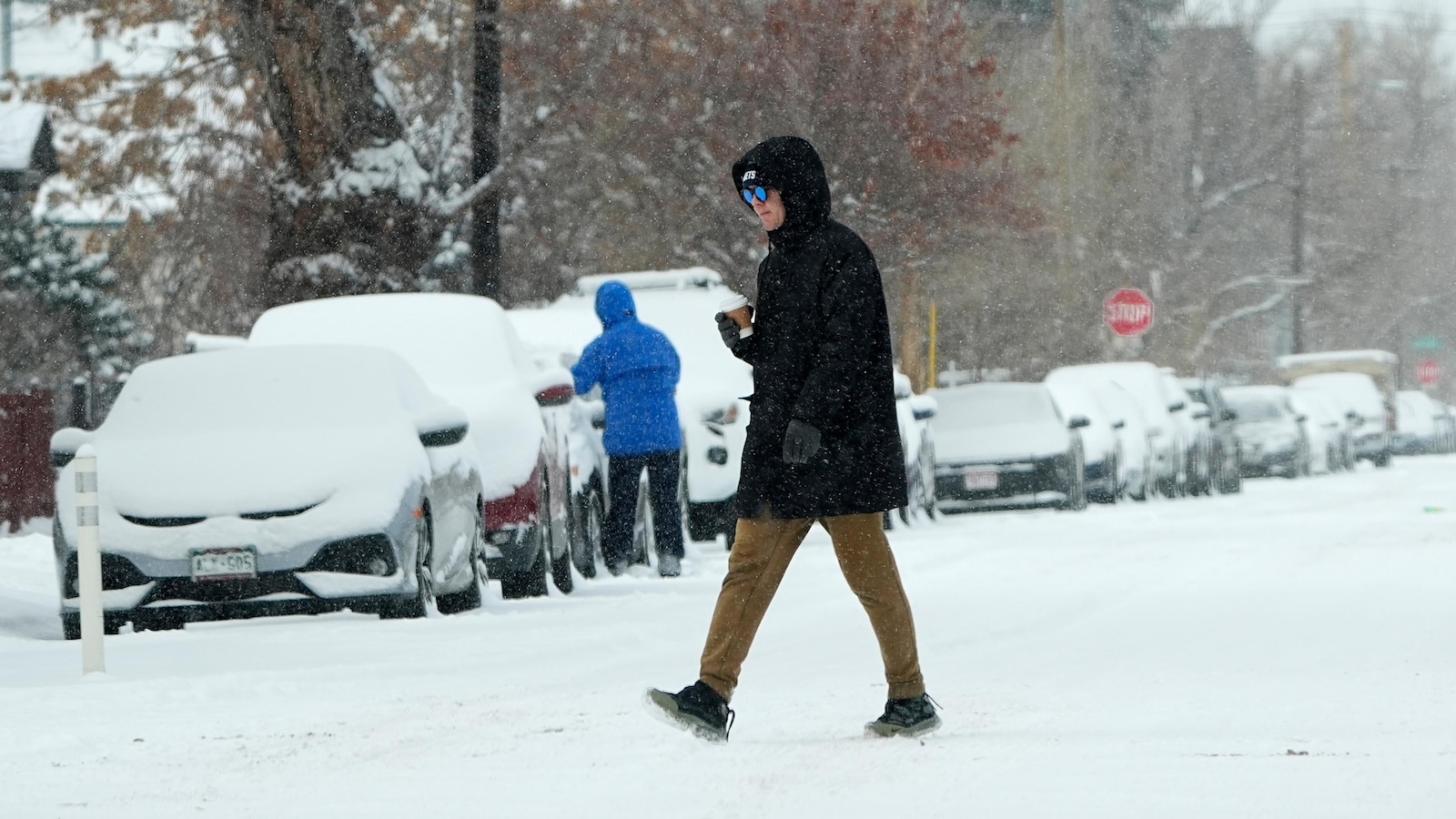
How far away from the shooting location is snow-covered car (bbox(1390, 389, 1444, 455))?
66750mm

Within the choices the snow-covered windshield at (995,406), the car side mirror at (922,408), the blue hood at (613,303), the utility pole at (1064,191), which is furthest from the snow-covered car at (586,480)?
the utility pole at (1064,191)

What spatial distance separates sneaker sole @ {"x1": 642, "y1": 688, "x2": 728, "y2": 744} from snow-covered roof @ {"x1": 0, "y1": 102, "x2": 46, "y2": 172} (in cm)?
2068

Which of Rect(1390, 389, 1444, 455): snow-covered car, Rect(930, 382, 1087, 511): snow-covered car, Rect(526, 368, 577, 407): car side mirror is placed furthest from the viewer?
Rect(1390, 389, 1444, 455): snow-covered car

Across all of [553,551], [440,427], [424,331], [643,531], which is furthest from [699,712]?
[643,531]

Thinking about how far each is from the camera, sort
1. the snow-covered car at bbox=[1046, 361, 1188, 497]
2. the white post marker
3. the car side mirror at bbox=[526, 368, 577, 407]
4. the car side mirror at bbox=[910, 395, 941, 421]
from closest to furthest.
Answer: the white post marker
the car side mirror at bbox=[526, 368, 577, 407]
the car side mirror at bbox=[910, 395, 941, 421]
the snow-covered car at bbox=[1046, 361, 1188, 497]

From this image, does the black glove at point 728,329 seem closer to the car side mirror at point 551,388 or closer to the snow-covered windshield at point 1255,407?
the car side mirror at point 551,388

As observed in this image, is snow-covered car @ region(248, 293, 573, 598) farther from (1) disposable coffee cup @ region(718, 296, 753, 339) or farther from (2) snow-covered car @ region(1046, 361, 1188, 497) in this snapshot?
(2) snow-covered car @ region(1046, 361, 1188, 497)

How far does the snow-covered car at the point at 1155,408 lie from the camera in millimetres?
31500

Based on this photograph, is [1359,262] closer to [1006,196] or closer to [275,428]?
[1006,196]

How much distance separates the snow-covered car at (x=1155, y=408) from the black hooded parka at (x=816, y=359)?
79.7 ft

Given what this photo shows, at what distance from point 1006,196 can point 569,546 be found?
23007mm

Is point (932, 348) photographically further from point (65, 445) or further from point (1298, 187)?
point (65, 445)

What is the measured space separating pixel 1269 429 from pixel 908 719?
3375 centimetres

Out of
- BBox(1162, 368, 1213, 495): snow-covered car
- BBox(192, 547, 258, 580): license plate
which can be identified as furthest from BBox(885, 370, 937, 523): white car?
BBox(192, 547, 258, 580): license plate
